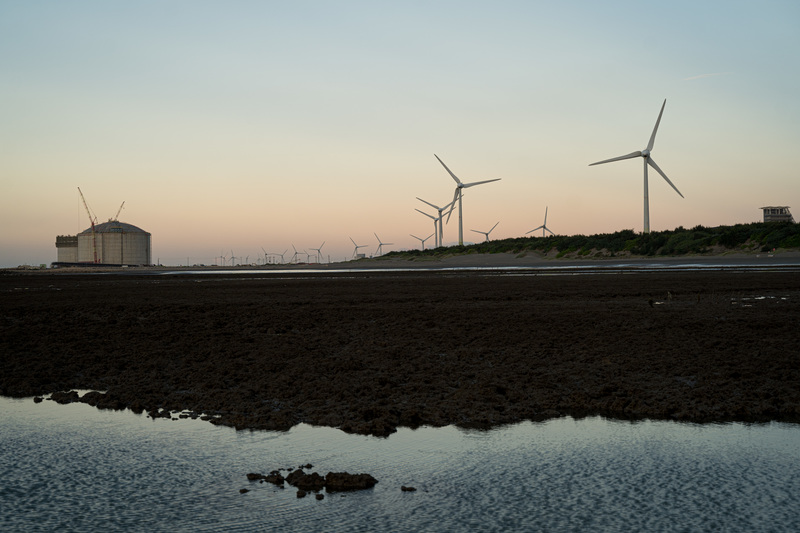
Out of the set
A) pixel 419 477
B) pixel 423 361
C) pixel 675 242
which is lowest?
pixel 419 477

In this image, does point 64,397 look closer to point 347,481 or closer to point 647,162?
point 347,481

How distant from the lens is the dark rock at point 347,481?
6.25 metres

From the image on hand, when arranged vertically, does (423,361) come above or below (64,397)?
above

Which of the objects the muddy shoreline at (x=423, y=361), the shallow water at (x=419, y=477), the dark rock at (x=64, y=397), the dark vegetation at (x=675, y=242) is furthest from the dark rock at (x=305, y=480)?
the dark vegetation at (x=675, y=242)

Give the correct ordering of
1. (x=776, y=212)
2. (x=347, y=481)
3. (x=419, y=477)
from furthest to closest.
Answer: (x=776, y=212), (x=419, y=477), (x=347, y=481)

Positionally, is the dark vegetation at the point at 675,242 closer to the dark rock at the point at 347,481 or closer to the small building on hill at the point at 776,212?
the small building on hill at the point at 776,212

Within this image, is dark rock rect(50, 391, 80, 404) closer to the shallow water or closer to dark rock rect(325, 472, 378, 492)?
the shallow water

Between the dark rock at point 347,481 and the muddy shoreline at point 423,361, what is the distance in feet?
6.40

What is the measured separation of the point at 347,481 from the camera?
6.30m

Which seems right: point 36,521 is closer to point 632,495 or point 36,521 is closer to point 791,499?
point 632,495

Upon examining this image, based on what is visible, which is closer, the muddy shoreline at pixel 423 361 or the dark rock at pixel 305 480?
the dark rock at pixel 305 480

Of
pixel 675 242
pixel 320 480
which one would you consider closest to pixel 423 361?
pixel 320 480

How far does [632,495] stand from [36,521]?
4.82 m

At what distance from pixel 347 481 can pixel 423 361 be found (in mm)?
6400
